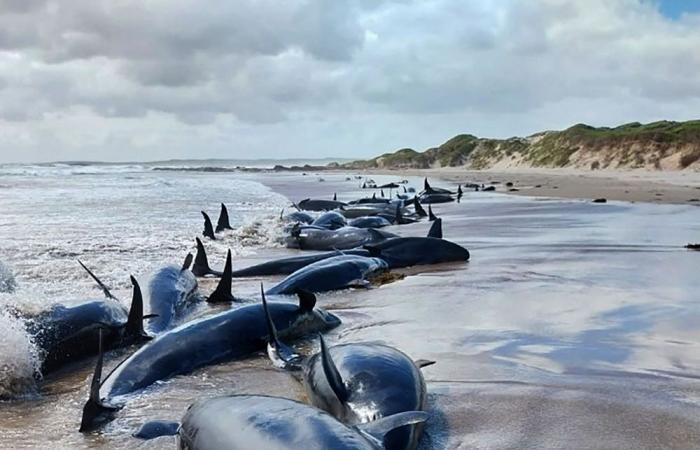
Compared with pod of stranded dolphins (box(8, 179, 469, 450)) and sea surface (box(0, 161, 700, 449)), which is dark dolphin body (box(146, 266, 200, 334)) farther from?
sea surface (box(0, 161, 700, 449))

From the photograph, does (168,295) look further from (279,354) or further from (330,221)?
(330,221)

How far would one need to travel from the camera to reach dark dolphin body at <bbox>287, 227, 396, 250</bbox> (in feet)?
34.8

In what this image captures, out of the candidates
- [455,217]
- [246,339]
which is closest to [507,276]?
[246,339]

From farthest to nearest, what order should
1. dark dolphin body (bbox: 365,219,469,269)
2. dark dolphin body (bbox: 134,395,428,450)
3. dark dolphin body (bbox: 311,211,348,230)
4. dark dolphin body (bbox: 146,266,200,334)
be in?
1. dark dolphin body (bbox: 311,211,348,230)
2. dark dolphin body (bbox: 365,219,469,269)
3. dark dolphin body (bbox: 146,266,200,334)
4. dark dolphin body (bbox: 134,395,428,450)

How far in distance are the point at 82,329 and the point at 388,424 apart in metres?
3.04

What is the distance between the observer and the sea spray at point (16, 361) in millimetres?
4141

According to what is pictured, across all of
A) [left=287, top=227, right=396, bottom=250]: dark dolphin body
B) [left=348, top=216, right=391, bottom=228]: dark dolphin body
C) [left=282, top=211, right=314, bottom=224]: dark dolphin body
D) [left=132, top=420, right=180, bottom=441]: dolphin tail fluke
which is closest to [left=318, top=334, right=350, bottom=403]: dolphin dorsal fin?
[left=132, top=420, right=180, bottom=441]: dolphin tail fluke

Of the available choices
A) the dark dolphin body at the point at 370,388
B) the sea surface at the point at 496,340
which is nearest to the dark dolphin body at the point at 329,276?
the sea surface at the point at 496,340

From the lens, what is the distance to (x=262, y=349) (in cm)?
499

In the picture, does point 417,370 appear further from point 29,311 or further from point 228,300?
point 228,300

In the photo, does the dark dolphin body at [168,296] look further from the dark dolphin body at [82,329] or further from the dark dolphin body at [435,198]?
the dark dolphin body at [435,198]

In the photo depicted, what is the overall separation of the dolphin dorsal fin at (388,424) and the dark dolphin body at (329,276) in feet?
13.7

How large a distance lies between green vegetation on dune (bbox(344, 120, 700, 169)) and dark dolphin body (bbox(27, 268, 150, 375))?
35.6 metres

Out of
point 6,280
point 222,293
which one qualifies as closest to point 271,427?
point 222,293
